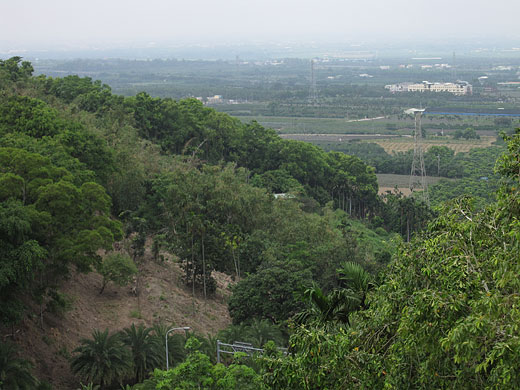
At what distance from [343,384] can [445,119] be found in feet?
314

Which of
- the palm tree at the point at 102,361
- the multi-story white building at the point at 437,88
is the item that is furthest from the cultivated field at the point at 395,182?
the multi-story white building at the point at 437,88

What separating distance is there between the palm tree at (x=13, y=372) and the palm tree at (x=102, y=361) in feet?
4.22

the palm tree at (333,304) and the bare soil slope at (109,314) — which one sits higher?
the palm tree at (333,304)

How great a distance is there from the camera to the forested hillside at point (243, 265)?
754 cm

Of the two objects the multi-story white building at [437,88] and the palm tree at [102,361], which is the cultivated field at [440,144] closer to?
the multi-story white building at [437,88]

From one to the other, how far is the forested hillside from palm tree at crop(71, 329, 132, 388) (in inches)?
1.4

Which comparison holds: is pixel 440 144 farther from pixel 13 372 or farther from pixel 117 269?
pixel 13 372

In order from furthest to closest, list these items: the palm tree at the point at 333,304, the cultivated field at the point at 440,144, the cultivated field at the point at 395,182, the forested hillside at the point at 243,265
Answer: the cultivated field at the point at 440,144, the cultivated field at the point at 395,182, the palm tree at the point at 333,304, the forested hillside at the point at 243,265

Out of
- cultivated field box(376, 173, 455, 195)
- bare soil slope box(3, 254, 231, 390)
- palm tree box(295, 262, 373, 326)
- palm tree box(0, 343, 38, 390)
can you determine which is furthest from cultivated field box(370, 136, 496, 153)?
palm tree box(295, 262, 373, 326)

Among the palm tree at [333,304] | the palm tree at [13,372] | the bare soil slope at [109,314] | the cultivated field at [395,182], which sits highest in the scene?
the palm tree at [333,304]

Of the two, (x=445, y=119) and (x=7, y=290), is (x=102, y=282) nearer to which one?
(x=7, y=290)

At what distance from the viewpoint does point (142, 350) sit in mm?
15883

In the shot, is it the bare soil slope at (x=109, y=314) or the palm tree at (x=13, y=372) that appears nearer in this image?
the palm tree at (x=13, y=372)

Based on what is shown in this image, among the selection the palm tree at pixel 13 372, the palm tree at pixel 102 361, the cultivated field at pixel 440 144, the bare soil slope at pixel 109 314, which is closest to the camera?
the palm tree at pixel 13 372
